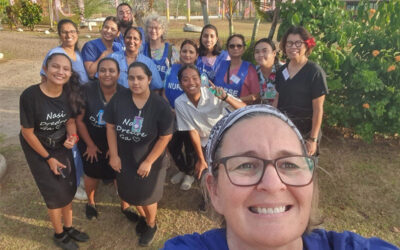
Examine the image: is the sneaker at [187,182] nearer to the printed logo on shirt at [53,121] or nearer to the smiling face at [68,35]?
the printed logo on shirt at [53,121]

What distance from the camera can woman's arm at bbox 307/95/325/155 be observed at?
2836 millimetres

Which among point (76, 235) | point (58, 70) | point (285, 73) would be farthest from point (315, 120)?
point (76, 235)

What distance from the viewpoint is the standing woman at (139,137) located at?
2.69 m

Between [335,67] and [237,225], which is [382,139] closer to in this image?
[335,67]

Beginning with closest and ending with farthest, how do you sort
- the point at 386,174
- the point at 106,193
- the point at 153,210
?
the point at 153,210, the point at 106,193, the point at 386,174

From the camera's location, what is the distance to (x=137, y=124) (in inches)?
106

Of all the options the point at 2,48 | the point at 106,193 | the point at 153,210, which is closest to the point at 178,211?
the point at 153,210

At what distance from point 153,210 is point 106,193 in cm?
106

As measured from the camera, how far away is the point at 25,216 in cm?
336

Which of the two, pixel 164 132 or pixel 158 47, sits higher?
pixel 158 47

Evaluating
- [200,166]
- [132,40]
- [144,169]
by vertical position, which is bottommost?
[200,166]

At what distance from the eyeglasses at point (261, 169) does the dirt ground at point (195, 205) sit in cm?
199

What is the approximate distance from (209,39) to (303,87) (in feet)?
4.70

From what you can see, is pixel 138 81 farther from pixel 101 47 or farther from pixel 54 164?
pixel 101 47
